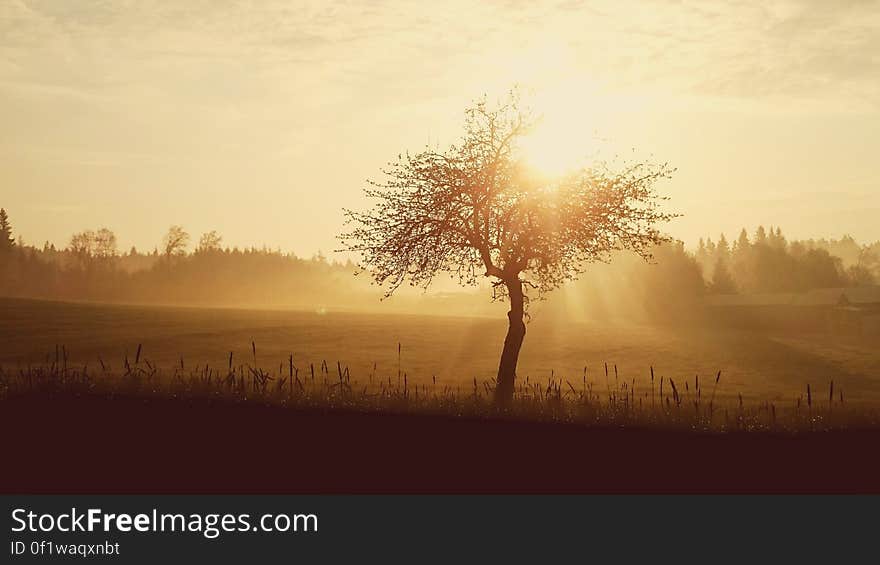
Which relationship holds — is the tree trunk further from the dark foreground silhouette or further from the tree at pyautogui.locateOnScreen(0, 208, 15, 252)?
the tree at pyautogui.locateOnScreen(0, 208, 15, 252)

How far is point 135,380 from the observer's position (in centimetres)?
2369

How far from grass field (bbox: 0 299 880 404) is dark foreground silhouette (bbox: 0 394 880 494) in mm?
22325


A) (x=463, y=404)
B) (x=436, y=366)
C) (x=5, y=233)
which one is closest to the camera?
(x=463, y=404)

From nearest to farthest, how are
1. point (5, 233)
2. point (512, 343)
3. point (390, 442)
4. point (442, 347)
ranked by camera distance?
point (390, 442) < point (512, 343) < point (442, 347) < point (5, 233)

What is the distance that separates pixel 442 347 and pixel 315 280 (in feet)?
389

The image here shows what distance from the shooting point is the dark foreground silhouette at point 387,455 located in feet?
50.6

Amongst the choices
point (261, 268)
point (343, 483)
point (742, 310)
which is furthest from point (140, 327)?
point (261, 268)

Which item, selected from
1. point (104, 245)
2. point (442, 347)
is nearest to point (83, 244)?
point (104, 245)

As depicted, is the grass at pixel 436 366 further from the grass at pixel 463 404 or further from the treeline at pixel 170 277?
the treeline at pixel 170 277

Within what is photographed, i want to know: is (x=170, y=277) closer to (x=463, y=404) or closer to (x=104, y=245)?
(x=104, y=245)

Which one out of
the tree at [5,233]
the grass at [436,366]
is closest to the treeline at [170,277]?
the tree at [5,233]

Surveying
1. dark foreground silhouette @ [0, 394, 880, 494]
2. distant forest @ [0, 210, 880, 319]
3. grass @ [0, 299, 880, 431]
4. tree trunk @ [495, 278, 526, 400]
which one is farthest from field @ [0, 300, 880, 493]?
distant forest @ [0, 210, 880, 319]

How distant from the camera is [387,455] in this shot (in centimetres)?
1691

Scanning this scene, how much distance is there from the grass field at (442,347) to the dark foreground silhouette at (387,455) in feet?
73.2
